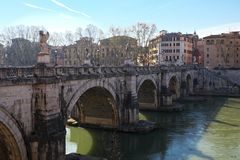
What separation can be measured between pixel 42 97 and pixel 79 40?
41.9 meters

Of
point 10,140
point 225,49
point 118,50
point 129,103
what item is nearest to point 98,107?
point 129,103

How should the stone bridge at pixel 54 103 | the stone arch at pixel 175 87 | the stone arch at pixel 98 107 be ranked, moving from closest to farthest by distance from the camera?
the stone bridge at pixel 54 103 < the stone arch at pixel 98 107 < the stone arch at pixel 175 87

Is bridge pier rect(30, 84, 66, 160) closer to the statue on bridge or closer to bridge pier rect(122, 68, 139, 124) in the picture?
the statue on bridge

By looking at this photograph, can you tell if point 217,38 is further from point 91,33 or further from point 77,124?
point 77,124

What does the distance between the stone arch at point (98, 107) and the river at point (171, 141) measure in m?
0.82

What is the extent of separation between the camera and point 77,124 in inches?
955

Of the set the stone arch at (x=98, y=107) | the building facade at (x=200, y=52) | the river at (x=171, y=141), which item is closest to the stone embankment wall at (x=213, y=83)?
the river at (x=171, y=141)

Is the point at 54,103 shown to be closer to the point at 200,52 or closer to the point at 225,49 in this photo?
the point at 225,49

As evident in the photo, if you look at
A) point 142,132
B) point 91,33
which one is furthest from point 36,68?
point 91,33

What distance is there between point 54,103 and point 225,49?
6037 cm

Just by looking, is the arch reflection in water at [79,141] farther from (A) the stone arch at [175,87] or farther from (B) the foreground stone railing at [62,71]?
(A) the stone arch at [175,87]

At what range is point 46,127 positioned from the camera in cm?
1358

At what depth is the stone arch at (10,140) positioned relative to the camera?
12070 millimetres

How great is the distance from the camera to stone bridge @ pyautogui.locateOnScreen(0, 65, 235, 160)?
12.4 metres
